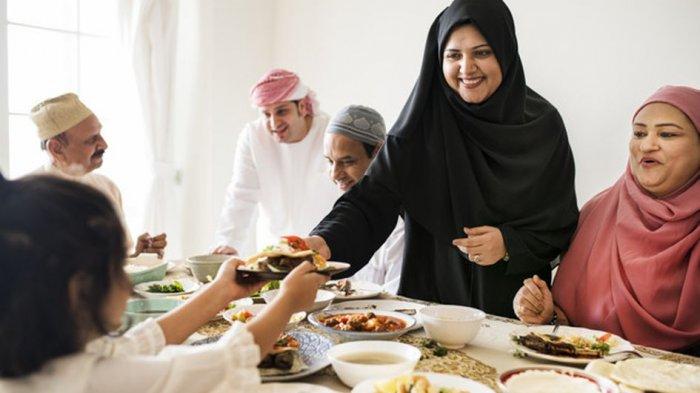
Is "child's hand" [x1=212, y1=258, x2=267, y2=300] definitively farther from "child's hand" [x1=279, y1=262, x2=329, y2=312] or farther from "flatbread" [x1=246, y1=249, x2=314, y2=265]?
"child's hand" [x1=279, y1=262, x2=329, y2=312]

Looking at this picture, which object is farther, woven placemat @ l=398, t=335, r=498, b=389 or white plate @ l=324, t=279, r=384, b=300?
white plate @ l=324, t=279, r=384, b=300

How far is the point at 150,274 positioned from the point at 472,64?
1.38m

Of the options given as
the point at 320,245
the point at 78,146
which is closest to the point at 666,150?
the point at 320,245

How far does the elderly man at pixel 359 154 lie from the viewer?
2951 mm

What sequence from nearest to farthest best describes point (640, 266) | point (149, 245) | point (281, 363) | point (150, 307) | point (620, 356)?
point (281, 363) → point (620, 356) → point (150, 307) → point (640, 266) → point (149, 245)

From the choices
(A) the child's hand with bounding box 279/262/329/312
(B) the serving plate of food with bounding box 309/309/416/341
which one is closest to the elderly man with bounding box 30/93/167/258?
(B) the serving plate of food with bounding box 309/309/416/341

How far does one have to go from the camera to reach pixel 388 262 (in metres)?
3.00

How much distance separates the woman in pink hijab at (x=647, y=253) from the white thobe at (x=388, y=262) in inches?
38.6

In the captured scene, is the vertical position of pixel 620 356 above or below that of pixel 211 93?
below

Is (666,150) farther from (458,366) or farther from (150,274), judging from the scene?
(150,274)

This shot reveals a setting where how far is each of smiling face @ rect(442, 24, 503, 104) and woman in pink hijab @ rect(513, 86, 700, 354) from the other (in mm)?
507

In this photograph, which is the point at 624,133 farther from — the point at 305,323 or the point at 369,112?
the point at 305,323

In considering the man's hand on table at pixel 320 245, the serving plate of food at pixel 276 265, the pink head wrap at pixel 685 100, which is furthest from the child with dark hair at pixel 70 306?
the pink head wrap at pixel 685 100

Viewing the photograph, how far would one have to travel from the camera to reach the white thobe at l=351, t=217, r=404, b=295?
295 centimetres
